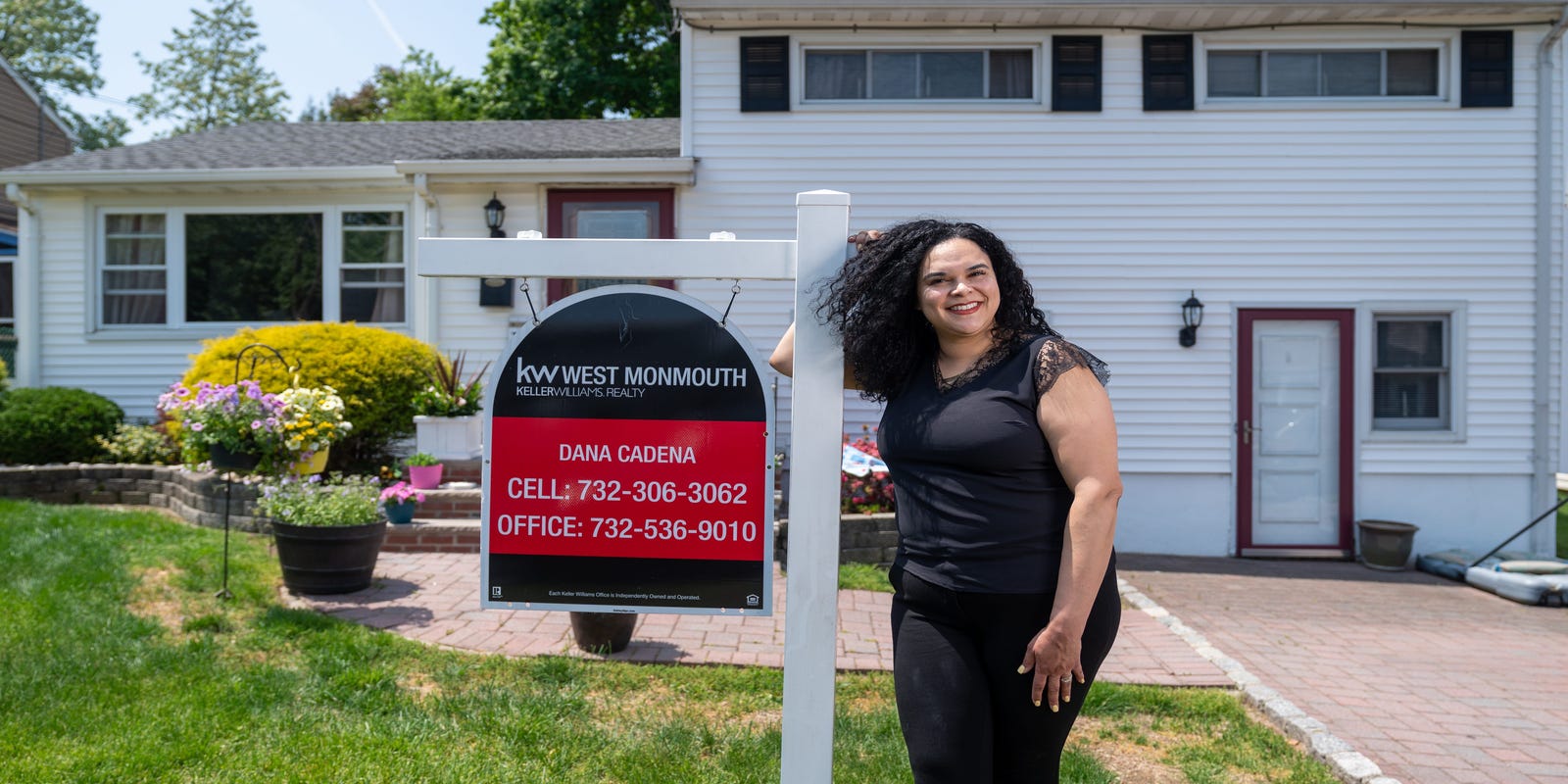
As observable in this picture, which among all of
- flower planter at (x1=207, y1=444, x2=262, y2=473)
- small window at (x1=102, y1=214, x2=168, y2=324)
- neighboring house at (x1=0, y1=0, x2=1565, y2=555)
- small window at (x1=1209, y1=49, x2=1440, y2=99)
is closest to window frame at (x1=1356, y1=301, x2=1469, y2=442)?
neighboring house at (x1=0, y1=0, x2=1565, y2=555)

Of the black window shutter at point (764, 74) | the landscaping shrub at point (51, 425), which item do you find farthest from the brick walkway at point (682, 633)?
the landscaping shrub at point (51, 425)

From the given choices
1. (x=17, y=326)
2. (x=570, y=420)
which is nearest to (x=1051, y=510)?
(x=570, y=420)

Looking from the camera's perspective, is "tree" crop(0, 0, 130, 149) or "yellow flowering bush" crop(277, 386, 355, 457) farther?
"tree" crop(0, 0, 130, 149)

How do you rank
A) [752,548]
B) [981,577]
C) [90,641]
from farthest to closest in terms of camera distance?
[90,641], [752,548], [981,577]

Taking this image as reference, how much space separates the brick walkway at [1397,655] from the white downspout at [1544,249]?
167cm

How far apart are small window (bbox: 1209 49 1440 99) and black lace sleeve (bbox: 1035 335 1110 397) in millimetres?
7799

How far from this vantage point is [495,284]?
29.6 ft

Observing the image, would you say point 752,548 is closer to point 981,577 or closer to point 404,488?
point 981,577

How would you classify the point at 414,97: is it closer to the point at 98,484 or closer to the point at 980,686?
the point at 98,484

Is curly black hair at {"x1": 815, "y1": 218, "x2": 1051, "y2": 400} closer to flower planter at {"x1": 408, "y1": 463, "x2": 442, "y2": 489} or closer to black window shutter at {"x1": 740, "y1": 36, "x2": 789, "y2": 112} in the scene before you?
flower planter at {"x1": 408, "y1": 463, "x2": 442, "y2": 489}

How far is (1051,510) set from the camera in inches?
77.0

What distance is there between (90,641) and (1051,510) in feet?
14.0

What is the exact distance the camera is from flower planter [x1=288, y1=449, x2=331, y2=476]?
5.89 meters

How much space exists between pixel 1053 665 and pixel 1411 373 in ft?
27.8
